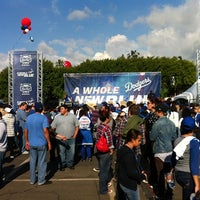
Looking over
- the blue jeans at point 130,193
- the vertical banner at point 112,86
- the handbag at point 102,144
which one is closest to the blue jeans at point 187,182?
the blue jeans at point 130,193

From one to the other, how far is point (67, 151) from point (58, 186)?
190 cm

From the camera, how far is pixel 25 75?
18.3 meters

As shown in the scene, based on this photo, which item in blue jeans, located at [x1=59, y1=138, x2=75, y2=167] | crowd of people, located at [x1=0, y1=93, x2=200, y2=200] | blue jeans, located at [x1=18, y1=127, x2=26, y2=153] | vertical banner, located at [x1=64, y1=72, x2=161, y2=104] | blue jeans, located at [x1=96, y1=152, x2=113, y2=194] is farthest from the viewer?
vertical banner, located at [x1=64, y1=72, x2=161, y2=104]

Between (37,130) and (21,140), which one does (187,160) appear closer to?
(37,130)

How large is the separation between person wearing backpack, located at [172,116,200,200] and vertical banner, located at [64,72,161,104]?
24146mm

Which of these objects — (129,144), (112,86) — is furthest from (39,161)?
(112,86)

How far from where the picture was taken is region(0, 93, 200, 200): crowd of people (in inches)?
165

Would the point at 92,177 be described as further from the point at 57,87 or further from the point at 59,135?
the point at 57,87

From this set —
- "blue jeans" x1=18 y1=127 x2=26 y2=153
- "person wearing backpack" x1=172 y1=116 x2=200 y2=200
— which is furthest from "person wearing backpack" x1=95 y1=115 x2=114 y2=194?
"blue jeans" x1=18 y1=127 x2=26 y2=153

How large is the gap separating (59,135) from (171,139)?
3.66 m

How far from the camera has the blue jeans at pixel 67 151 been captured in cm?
912

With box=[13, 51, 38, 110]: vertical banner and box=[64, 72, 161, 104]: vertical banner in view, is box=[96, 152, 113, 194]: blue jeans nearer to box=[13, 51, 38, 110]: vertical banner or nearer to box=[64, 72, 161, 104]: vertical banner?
box=[13, 51, 38, 110]: vertical banner

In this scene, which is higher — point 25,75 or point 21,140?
point 25,75

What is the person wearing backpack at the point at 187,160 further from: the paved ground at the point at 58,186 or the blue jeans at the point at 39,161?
the blue jeans at the point at 39,161
